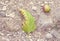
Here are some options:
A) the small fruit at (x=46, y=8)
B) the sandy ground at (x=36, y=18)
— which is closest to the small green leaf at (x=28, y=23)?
the sandy ground at (x=36, y=18)

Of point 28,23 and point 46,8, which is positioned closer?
point 28,23

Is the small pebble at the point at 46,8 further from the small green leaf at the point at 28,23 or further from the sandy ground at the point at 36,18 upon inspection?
the small green leaf at the point at 28,23

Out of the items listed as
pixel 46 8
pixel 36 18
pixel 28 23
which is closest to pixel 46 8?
pixel 46 8

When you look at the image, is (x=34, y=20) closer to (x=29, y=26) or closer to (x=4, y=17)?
(x=29, y=26)

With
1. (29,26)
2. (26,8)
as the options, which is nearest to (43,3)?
(26,8)

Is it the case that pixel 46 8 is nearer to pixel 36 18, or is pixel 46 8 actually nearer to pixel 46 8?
pixel 46 8
